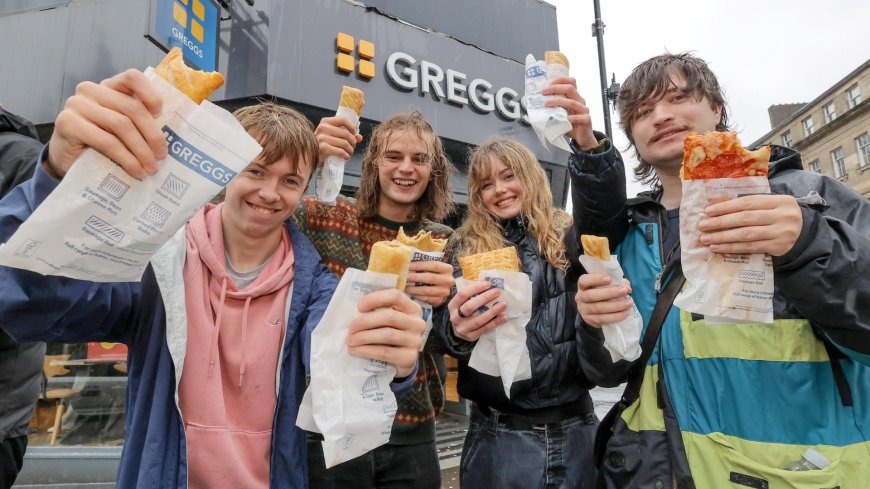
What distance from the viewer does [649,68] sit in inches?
87.3

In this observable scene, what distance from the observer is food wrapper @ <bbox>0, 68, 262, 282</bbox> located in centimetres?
110

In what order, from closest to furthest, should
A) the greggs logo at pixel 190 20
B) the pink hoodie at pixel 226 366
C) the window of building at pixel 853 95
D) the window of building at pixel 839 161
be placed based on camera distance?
the pink hoodie at pixel 226 366 → the greggs logo at pixel 190 20 → the window of building at pixel 853 95 → the window of building at pixel 839 161

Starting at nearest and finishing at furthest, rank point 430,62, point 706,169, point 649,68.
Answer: point 706,169 → point 649,68 → point 430,62

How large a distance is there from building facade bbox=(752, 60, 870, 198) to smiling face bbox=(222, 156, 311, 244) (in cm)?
4019

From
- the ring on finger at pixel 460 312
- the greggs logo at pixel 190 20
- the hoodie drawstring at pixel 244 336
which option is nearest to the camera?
the hoodie drawstring at pixel 244 336

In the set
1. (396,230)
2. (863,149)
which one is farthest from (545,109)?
(863,149)

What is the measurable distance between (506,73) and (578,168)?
740 centimetres

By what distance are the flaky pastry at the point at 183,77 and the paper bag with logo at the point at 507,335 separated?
129 centimetres

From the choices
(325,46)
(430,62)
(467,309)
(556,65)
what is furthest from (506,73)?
(467,309)

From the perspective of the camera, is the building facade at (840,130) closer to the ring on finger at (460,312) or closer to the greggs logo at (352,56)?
the greggs logo at (352,56)

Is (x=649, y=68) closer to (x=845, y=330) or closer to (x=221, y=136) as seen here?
(x=845, y=330)

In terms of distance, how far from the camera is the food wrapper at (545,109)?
223 centimetres

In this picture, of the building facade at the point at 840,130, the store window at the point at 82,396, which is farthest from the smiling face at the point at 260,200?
the building facade at the point at 840,130

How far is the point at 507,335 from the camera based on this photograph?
81.8 inches
